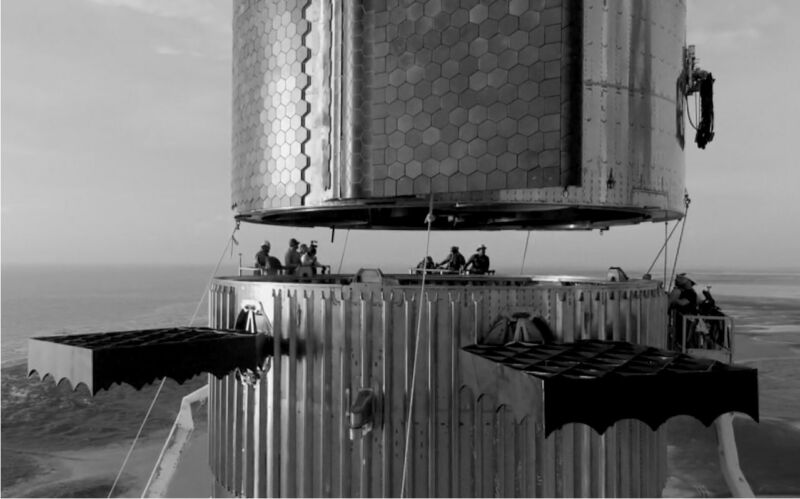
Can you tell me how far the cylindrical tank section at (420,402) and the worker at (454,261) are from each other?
7.69 m

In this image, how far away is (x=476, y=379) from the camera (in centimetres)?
671

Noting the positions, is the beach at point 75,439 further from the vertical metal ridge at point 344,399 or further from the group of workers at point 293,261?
the vertical metal ridge at point 344,399

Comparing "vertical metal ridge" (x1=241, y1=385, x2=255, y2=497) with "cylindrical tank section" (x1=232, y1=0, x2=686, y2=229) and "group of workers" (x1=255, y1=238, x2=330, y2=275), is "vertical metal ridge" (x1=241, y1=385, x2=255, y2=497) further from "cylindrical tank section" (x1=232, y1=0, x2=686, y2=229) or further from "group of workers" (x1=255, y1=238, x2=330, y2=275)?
"group of workers" (x1=255, y1=238, x2=330, y2=275)

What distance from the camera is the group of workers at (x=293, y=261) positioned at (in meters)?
13.1

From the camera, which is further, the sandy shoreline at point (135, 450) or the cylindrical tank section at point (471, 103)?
the sandy shoreline at point (135, 450)

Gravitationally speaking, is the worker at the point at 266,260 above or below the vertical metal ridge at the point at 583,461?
above

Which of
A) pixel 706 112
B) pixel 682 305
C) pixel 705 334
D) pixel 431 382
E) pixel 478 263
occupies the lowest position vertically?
pixel 431 382

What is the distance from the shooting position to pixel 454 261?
52.5 ft

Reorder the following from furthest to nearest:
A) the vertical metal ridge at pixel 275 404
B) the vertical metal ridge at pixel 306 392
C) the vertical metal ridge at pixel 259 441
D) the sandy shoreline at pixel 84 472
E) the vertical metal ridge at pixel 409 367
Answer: the sandy shoreline at pixel 84 472 → the vertical metal ridge at pixel 259 441 → the vertical metal ridge at pixel 275 404 → the vertical metal ridge at pixel 306 392 → the vertical metal ridge at pixel 409 367

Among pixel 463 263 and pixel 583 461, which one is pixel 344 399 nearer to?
pixel 583 461

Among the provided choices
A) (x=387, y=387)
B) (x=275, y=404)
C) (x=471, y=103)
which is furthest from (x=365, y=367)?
(x=471, y=103)

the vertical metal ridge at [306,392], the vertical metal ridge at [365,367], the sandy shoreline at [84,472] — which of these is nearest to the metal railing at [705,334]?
the vertical metal ridge at [365,367]

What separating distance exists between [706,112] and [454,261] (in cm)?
773

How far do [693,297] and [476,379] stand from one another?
23.7 ft
